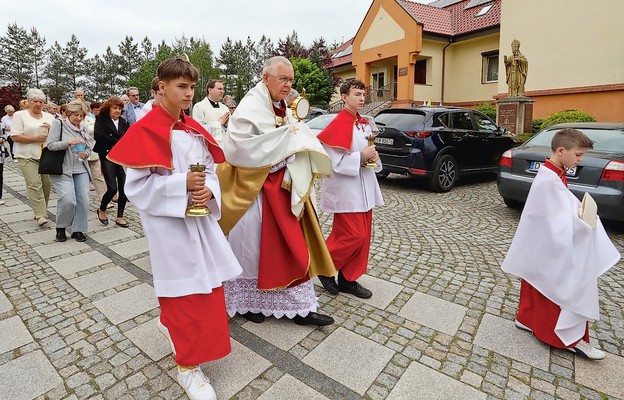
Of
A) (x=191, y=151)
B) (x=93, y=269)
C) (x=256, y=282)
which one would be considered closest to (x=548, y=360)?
(x=256, y=282)

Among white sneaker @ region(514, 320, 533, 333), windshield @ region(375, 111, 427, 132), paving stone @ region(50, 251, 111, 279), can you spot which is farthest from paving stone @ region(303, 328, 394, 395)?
windshield @ region(375, 111, 427, 132)

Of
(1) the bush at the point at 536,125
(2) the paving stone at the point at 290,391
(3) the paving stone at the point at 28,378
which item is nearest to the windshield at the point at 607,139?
(2) the paving stone at the point at 290,391

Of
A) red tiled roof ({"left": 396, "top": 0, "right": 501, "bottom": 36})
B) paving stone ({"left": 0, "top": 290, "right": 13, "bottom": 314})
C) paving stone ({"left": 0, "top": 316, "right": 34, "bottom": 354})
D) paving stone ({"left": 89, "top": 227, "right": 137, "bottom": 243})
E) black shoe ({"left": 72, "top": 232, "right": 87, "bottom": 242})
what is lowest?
paving stone ({"left": 0, "top": 316, "right": 34, "bottom": 354})

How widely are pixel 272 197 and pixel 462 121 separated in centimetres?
699

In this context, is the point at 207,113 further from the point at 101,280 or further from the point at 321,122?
the point at 321,122

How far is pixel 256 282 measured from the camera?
3.10m

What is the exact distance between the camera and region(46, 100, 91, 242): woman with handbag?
5039 mm

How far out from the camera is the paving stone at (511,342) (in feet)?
8.96

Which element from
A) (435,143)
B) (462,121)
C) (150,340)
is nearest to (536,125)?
(462,121)

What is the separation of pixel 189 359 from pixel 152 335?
86 centimetres

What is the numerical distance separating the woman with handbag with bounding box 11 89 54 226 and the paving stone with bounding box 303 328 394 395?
16.6 feet

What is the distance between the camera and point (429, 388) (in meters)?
2.41

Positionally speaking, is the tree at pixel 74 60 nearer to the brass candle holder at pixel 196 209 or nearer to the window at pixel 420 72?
the window at pixel 420 72

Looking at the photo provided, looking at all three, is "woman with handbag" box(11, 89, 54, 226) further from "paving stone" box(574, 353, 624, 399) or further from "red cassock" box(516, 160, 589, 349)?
"paving stone" box(574, 353, 624, 399)
